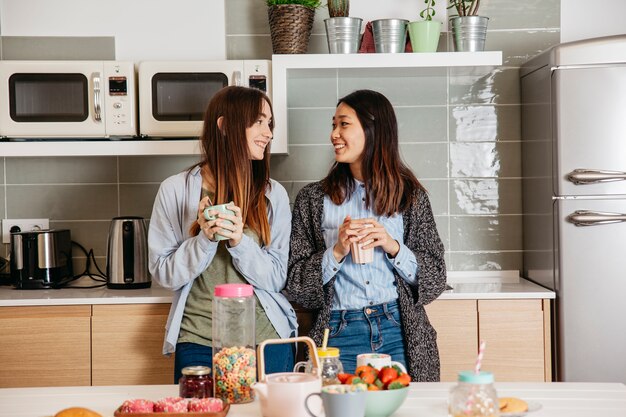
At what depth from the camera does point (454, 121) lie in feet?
11.2

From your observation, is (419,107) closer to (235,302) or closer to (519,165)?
(519,165)

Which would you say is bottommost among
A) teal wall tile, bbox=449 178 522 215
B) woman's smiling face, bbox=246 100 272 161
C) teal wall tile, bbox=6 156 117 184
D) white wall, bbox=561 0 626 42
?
teal wall tile, bbox=449 178 522 215

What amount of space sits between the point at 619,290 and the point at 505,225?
0.63m

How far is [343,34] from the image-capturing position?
306cm

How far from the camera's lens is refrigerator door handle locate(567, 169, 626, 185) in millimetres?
2900

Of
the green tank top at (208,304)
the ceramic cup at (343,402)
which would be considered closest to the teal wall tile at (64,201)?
the green tank top at (208,304)

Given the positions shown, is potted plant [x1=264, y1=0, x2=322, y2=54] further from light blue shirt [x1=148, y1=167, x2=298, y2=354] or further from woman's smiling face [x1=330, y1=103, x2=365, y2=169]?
light blue shirt [x1=148, y1=167, x2=298, y2=354]

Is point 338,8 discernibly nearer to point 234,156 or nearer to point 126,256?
point 234,156

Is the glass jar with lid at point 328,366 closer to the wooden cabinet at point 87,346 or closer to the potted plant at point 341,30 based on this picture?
the wooden cabinet at point 87,346

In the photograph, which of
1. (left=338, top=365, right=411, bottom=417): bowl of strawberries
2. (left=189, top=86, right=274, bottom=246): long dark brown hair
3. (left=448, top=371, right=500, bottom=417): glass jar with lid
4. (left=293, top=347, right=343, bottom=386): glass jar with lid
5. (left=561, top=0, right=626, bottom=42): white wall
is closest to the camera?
(left=448, top=371, right=500, bottom=417): glass jar with lid

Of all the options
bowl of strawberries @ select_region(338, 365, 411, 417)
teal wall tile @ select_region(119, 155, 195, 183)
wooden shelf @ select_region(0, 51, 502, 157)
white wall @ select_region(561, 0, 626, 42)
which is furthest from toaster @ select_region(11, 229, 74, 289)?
white wall @ select_region(561, 0, 626, 42)

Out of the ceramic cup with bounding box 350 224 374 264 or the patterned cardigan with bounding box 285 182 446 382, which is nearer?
the ceramic cup with bounding box 350 224 374 264

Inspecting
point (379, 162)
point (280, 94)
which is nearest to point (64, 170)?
point (280, 94)

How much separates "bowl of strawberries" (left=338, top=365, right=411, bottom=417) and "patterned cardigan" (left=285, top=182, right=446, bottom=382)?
3.08ft
